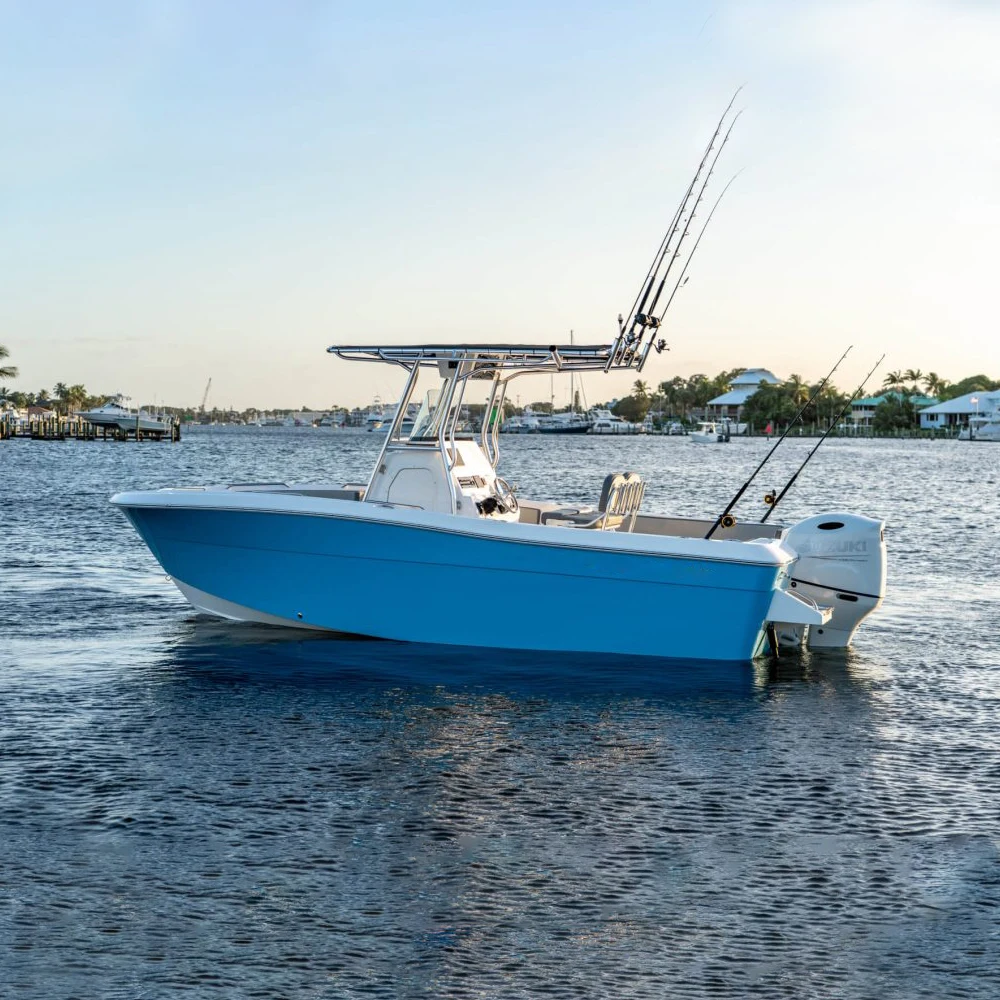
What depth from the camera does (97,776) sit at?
26.9ft

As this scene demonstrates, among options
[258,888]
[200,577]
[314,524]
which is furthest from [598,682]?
[258,888]

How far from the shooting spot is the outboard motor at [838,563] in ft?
40.4

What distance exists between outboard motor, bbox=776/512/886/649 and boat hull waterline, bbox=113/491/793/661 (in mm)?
1124

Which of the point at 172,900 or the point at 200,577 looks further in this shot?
the point at 200,577

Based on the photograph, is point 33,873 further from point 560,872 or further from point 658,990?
point 658,990

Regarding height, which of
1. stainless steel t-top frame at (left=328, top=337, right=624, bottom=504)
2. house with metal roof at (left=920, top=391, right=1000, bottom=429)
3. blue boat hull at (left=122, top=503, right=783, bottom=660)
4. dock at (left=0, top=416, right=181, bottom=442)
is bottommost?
dock at (left=0, top=416, right=181, bottom=442)

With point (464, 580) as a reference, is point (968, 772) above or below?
below

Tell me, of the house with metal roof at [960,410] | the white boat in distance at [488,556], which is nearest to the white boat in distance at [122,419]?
the house with metal roof at [960,410]

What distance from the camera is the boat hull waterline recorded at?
11164 mm

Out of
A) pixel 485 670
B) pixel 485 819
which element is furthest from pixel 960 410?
pixel 485 819

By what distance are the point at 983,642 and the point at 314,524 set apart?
7453 millimetres

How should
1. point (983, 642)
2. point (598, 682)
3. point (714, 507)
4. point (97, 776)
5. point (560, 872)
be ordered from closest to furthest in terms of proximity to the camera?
point (560, 872) < point (97, 776) < point (598, 682) < point (983, 642) < point (714, 507)

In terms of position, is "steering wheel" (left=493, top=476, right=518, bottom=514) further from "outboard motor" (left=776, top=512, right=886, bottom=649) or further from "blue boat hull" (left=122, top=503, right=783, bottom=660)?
"outboard motor" (left=776, top=512, right=886, bottom=649)

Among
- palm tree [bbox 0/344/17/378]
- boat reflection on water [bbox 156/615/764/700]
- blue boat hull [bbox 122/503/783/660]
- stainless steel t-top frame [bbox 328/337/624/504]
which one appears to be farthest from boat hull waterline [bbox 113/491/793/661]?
palm tree [bbox 0/344/17/378]
